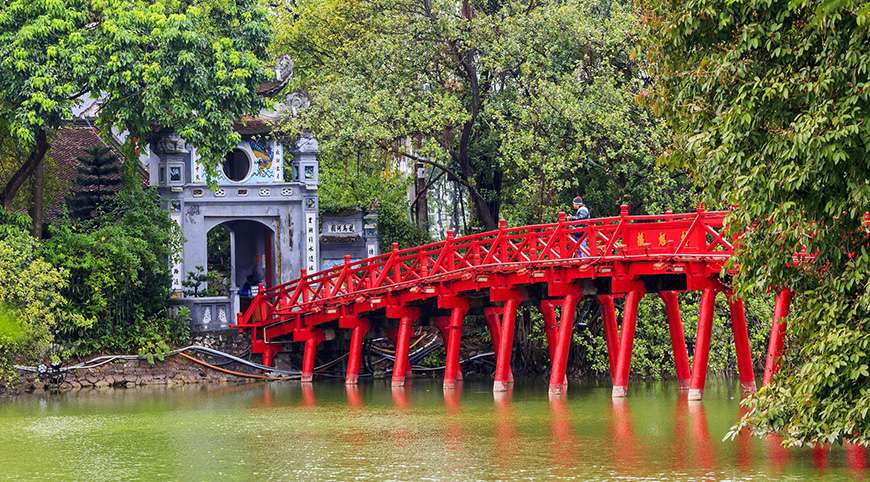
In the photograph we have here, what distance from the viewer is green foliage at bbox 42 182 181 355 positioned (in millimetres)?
38906

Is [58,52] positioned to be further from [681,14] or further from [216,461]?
[681,14]

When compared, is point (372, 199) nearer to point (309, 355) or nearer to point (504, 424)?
point (309, 355)

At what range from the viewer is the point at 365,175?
4909 centimetres

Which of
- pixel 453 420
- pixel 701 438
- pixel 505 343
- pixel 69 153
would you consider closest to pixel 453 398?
pixel 505 343

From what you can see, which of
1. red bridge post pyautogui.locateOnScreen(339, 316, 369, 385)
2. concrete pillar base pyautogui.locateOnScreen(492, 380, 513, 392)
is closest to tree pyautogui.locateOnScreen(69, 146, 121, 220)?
red bridge post pyautogui.locateOnScreen(339, 316, 369, 385)

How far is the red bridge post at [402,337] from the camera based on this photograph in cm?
3741

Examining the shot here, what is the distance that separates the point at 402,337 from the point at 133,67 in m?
8.68

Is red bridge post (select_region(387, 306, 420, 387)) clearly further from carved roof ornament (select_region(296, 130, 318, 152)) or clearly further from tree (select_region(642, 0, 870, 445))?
tree (select_region(642, 0, 870, 445))

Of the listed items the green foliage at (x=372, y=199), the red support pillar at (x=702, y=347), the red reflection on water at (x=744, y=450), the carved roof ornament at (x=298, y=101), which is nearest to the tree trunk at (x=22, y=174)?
the carved roof ornament at (x=298, y=101)

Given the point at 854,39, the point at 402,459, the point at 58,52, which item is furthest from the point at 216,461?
the point at 58,52

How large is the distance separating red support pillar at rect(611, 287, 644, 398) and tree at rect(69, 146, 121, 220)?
1560cm

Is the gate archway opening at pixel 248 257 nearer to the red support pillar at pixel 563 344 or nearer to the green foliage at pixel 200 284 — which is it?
the green foliage at pixel 200 284

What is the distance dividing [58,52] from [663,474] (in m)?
21.7

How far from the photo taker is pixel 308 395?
35750 millimetres
